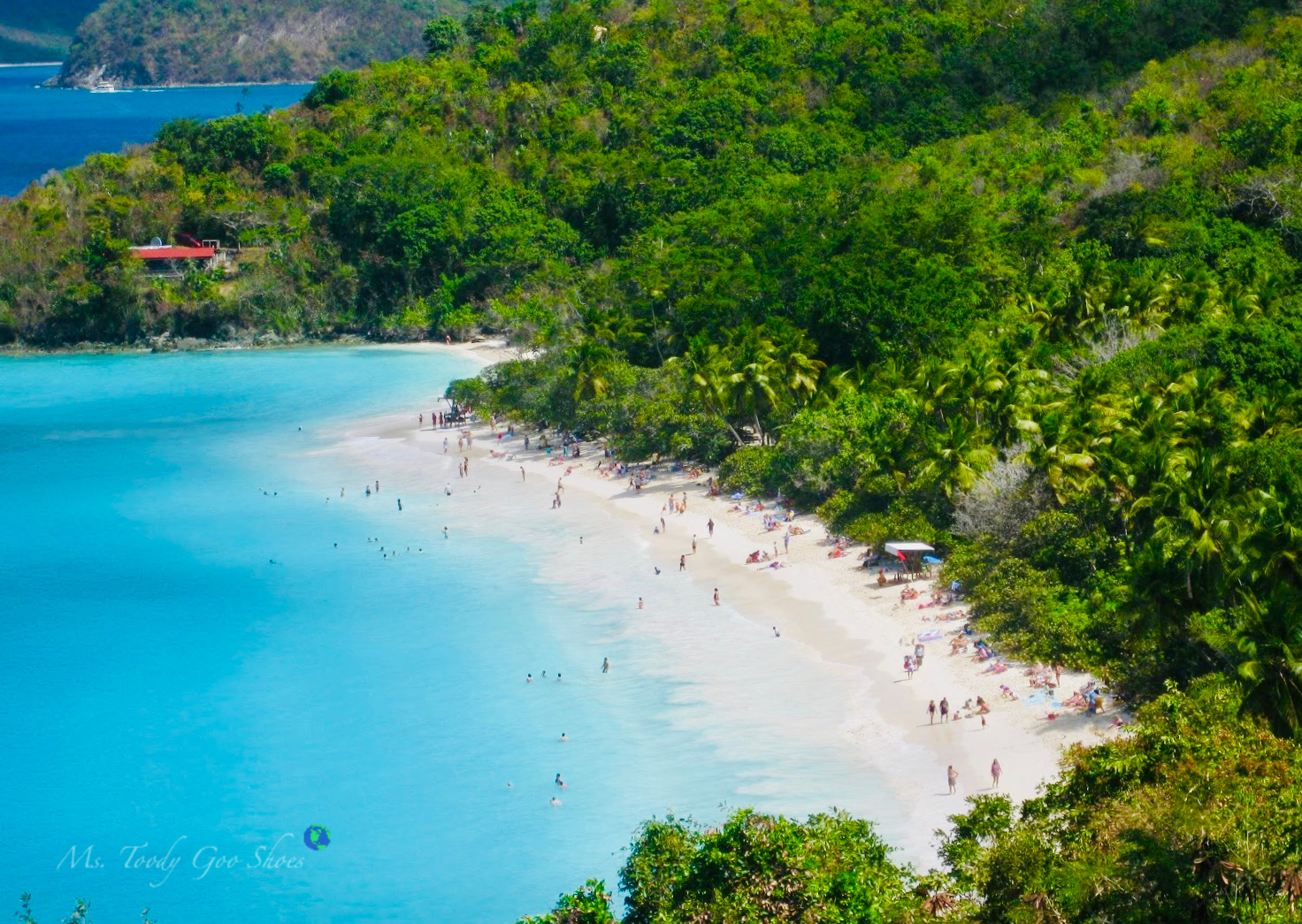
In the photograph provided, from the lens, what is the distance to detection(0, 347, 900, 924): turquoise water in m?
29.5

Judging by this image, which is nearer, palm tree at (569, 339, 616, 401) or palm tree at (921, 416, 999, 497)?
palm tree at (921, 416, 999, 497)

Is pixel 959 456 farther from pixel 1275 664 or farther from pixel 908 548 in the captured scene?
pixel 1275 664

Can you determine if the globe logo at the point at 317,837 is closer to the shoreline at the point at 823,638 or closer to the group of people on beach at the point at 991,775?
the shoreline at the point at 823,638

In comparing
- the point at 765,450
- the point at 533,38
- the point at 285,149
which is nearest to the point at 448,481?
the point at 765,450

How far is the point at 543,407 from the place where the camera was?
61.2 m

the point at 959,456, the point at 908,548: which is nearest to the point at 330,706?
the point at 908,548

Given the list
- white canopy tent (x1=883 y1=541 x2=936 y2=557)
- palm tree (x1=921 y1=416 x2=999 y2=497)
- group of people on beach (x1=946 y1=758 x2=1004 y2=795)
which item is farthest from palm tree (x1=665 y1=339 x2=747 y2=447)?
group of people on beach (x1=946 y1=758 x2=1004 y2=795)

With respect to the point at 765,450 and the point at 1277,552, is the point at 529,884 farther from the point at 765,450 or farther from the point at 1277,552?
the point at 765,450

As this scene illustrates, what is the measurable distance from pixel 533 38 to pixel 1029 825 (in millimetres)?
89485

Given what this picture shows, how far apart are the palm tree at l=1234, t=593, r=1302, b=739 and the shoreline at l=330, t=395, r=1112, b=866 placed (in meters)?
3.71

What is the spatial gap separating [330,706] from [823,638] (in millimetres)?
12579

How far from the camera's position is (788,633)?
3894 centimetres

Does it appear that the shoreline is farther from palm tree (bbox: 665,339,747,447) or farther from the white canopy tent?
palm tree (bbox: 665,339,747,447)

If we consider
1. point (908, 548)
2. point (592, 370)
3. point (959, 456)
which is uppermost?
point (959, 456)
